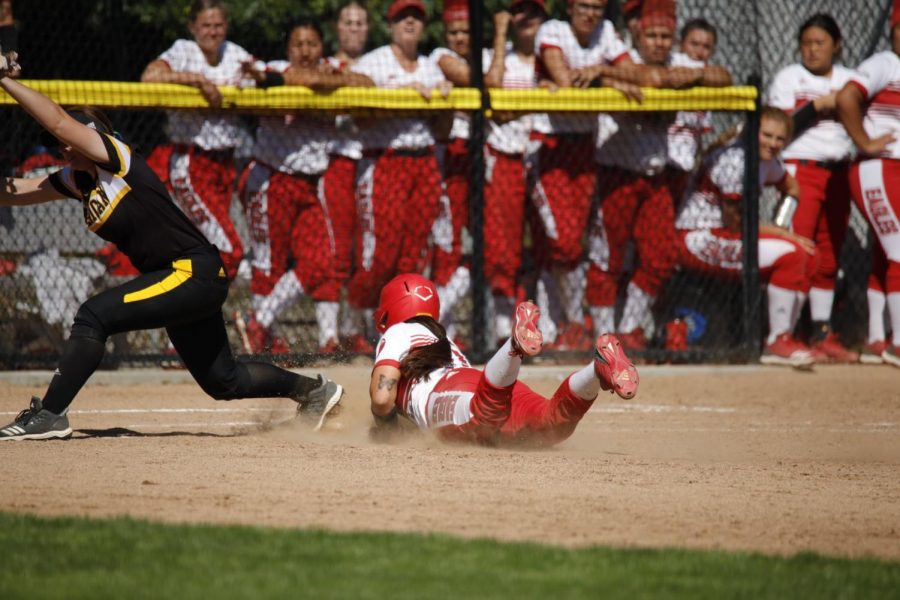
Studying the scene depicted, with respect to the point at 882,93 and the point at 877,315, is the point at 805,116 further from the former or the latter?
the point at 877,315

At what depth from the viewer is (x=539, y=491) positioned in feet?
18.2

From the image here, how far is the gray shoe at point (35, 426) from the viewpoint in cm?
671

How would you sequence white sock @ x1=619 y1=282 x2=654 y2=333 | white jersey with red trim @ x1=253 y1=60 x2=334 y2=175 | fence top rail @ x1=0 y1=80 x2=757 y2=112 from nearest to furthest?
fence top rail @ x1=0 y1=80 x2=757 y2=112, white jersey with red trim @ x1=253 y1=60 x2=334 y2=175, white sock @ x1=619 y1=282 x2=654 y2=333

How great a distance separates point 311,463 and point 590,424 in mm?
2673

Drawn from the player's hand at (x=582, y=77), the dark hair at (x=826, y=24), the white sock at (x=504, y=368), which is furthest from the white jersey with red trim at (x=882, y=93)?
the white sock at (x=504, y=368)

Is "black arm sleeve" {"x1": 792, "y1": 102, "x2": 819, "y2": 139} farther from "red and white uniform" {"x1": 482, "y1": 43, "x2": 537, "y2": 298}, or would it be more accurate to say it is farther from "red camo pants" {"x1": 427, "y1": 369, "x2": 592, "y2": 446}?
"red camo pants" {"x1": 427, "y1": 369, "x2": 592, "y2": 446}

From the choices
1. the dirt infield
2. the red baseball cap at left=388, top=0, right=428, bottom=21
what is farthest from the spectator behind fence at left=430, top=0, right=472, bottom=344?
the dirt infield

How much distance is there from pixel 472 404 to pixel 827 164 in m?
5.74

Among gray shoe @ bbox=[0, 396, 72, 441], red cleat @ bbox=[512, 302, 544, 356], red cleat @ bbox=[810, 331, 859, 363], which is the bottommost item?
red cleat @ bbox=[810, 331, 859, 363]

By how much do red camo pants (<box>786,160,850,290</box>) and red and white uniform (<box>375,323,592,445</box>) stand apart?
5039mm

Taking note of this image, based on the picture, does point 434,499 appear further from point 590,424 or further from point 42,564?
point 590,424

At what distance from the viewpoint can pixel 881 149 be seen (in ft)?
35.3

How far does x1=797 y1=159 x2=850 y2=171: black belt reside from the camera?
11086 millimetres

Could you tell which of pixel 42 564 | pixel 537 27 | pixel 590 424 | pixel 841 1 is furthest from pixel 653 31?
pixel 42 564
